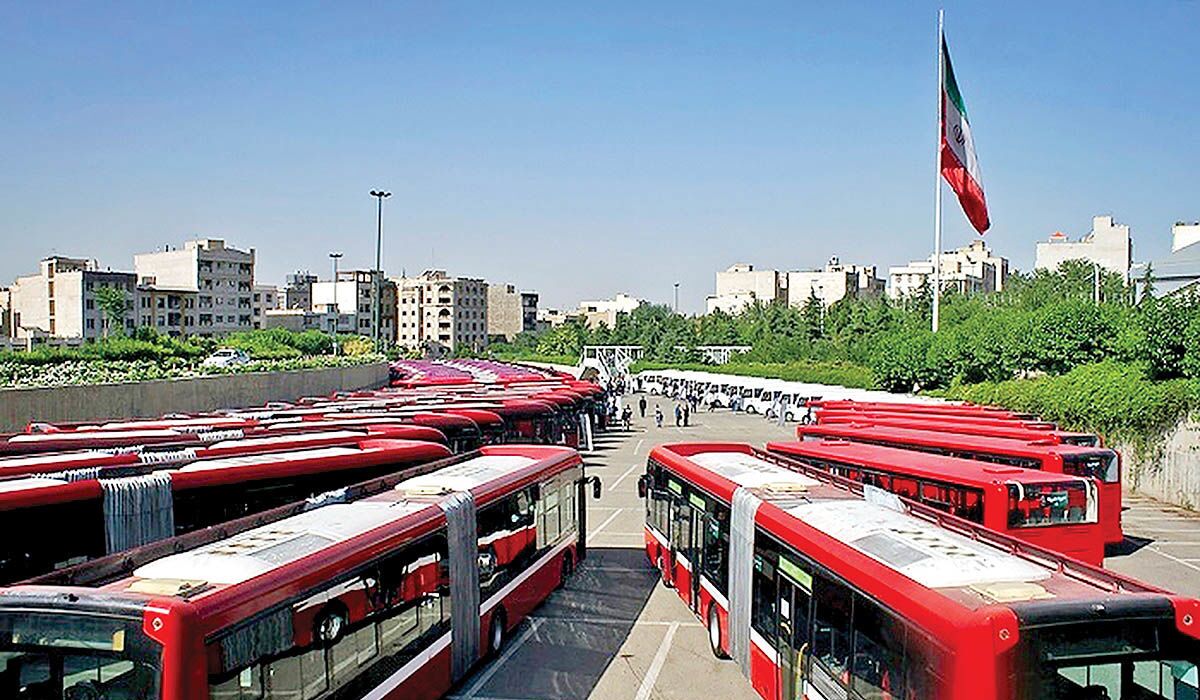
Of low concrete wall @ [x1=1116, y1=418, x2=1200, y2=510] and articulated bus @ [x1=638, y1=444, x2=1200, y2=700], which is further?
low concrete wall @ [x1=1116, y1=418, x2=1200, y2=510]

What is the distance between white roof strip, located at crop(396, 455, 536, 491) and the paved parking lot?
1.86 meters

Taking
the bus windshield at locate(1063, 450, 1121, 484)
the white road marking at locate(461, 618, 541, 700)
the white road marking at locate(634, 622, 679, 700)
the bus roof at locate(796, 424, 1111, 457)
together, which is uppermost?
the bus roof at locate(796, 424, 1111, 457)

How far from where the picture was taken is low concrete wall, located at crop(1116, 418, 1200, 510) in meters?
24.4

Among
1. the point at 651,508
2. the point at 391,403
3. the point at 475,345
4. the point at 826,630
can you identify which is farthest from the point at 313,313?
the point at 826,630

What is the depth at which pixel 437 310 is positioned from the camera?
147000 millimetres

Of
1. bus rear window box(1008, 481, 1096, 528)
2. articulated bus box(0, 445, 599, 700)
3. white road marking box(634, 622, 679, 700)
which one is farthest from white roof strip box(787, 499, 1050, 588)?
bus rear window box(1008, 481, 1096, 528)

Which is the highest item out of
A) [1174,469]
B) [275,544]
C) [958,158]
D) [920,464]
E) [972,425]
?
[958,158]

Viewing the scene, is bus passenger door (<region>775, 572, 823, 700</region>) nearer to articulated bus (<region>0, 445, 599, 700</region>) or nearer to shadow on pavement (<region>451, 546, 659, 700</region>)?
shadow on pavement (<region>451, 546, 659, 700</region>)

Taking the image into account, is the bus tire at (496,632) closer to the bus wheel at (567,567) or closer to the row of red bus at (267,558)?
the row of red bus at (267,558)

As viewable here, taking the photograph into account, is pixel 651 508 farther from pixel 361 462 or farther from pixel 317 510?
pixel 317 510

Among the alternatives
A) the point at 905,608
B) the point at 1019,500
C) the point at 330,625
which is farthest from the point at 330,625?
the point at 1019,500

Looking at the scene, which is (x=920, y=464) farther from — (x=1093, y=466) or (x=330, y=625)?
(x=330, y=625)

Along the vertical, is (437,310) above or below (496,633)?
above

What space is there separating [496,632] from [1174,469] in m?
19.2
